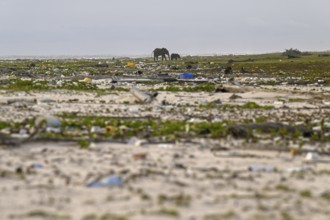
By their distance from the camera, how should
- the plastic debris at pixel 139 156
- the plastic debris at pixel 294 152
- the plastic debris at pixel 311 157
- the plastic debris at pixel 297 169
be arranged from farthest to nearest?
the plastic debris at pixel 294 152, the plastic debris at pixel 311 157, the plastic debris at pixel 139 156, the plastic debris at pixel 297 169

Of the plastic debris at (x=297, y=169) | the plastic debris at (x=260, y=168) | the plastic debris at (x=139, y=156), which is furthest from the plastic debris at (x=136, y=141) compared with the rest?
the plastic debris at (x=297, y=169)

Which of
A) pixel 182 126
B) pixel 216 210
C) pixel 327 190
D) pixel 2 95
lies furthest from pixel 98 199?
pixel 2 95

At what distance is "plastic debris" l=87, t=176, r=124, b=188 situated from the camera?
23.5 ft

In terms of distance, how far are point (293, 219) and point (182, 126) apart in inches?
267

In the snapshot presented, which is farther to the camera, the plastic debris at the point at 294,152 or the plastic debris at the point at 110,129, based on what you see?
the plastic debris at the point at 110,129

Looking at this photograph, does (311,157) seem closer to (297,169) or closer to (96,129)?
(297,169)

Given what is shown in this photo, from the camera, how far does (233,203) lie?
6.49 metres

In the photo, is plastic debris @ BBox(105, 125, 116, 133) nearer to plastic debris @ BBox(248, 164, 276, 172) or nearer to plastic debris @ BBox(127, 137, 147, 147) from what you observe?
plastic debris @ BBox(127, 137, 147, 147)

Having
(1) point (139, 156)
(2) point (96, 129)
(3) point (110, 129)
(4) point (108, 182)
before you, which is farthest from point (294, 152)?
(2) point (96, 129)

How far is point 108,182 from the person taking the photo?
7223mm

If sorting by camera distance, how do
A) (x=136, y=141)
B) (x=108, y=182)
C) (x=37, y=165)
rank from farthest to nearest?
(x=136, y=141) → (x=37, y=165) → (x=108, y=182)

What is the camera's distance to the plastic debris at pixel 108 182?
716 cm

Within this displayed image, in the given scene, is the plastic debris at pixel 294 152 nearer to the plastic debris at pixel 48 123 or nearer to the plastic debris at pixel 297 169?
the plastic debris at pixel 297 169

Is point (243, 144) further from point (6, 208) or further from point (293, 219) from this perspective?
point (6, 208)
